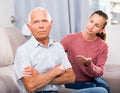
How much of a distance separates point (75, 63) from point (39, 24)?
0.58 m

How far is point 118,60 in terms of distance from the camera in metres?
3.04

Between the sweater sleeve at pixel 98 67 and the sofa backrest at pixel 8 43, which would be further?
the sofa backrest at pixel 8 43

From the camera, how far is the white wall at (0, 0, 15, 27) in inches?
118

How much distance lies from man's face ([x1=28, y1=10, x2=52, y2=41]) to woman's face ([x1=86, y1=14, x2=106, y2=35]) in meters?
0.49

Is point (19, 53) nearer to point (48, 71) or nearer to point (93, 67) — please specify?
point (48, 71)

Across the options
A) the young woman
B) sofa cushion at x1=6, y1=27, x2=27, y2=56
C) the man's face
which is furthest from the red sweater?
sofa cushion at x1=6, y1=27, x2=27, y2=56

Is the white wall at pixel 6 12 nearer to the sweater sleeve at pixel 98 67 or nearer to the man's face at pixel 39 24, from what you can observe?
the sweater sleeve at pixel 98 67

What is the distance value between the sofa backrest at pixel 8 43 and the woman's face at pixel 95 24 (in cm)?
77

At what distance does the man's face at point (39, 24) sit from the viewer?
1488 millimetres

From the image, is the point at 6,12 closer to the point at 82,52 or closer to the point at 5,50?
the point at 5,50

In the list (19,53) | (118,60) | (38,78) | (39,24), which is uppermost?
(39,24)

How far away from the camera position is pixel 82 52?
1.93 metres

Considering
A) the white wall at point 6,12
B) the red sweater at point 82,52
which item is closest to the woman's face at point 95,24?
the red sweater at point 82,52

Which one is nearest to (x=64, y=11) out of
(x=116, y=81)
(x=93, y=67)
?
(x=116, y=81)
